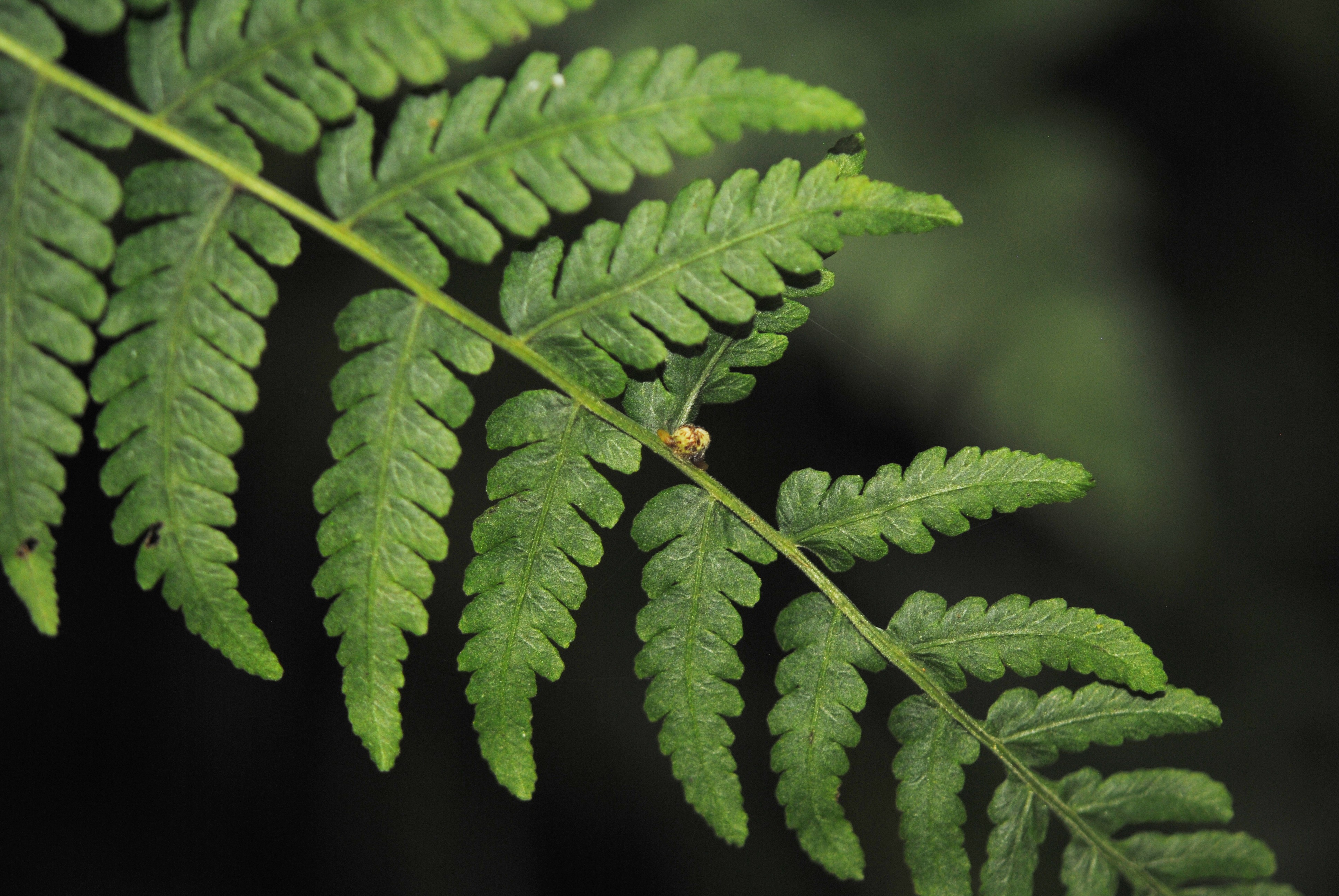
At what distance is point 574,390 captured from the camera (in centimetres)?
138

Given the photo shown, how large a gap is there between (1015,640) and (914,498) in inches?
11.7

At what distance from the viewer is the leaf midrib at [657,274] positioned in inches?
49.2

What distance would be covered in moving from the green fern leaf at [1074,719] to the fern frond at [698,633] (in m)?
0.45

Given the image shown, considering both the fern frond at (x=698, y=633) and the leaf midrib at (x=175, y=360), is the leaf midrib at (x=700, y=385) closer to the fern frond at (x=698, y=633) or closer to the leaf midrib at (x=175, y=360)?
the fern frond at (x=698, y=633)

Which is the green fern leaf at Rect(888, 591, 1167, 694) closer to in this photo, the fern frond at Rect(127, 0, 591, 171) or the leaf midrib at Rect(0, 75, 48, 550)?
the fern frond at Rect(127, 0, 591, 171)

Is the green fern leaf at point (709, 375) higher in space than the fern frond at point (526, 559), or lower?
higher

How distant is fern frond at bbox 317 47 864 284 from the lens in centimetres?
114

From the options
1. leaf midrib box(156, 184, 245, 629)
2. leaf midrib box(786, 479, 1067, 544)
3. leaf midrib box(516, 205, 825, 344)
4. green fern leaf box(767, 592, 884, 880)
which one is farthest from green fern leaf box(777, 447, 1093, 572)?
leaf midrib box(156, 184, 245, 629)

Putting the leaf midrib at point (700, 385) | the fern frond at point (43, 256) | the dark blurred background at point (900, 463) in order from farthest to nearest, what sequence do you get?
the dark blurred background at point (900, 463) → the leaf midrib at point (700, 385) → the fern frond at point (43, 256)

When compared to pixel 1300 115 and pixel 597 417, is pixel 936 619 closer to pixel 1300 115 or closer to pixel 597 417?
pixel 597 417

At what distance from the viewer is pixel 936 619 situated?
1431mm

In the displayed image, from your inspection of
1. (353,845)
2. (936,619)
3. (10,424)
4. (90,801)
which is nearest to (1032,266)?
(936,619)

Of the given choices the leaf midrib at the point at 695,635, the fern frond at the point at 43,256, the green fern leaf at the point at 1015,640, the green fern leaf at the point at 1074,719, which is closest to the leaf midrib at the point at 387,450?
the fern frond at the point at 43,256

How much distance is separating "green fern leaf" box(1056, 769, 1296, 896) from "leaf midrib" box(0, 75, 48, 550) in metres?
1.69
